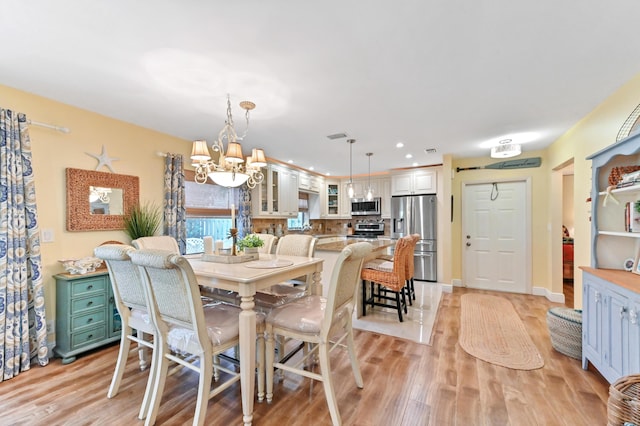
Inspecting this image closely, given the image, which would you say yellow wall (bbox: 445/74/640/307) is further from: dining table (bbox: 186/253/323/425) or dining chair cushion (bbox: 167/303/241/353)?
dining chair cushion (bbox: 167/303/241/353)

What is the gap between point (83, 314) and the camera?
102 inches

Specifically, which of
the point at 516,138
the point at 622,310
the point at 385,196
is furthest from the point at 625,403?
the point at 385,196

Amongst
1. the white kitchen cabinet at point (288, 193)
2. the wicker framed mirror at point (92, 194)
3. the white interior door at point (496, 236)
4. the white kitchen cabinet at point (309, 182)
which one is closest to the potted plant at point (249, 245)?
the wicker framed mirror at point (92, 194)

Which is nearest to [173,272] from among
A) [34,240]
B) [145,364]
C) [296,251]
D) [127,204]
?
[145,364]

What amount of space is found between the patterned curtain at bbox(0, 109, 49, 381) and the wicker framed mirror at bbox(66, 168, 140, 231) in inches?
13.2

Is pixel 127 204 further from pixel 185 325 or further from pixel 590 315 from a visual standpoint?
pixel 590 315

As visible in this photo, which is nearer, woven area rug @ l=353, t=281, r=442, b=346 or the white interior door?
woven area rug @ l=353, t=281, r=442, b=346

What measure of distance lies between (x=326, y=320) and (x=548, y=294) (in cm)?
448

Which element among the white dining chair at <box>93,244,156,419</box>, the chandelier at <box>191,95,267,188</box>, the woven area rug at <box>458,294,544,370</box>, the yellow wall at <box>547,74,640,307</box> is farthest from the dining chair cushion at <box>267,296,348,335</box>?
the yellow wall at <box>547,74,640,307</box>

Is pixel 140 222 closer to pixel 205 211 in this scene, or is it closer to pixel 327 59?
pixel 205 211

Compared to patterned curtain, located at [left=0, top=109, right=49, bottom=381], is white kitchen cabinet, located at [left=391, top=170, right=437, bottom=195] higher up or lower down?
higher up

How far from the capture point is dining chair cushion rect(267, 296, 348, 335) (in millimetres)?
1827

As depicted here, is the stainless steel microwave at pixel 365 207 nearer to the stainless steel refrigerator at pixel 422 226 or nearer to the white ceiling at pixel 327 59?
the stainless steel refrigerator at pixel 422 226

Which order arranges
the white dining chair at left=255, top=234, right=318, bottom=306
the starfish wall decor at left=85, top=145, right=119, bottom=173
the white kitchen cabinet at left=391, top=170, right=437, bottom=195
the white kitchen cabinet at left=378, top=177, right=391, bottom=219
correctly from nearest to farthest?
the white dining chair at left=255, top=234, right=318, bottom=306
the starfish wall decor at left=85, top=145, right=119, bottom=173
the white kitchen cabinet at left=391, top=170, right=437, bottom=195
the white kitchen cabinet at left=378, top=177, right=391, bottom=219
